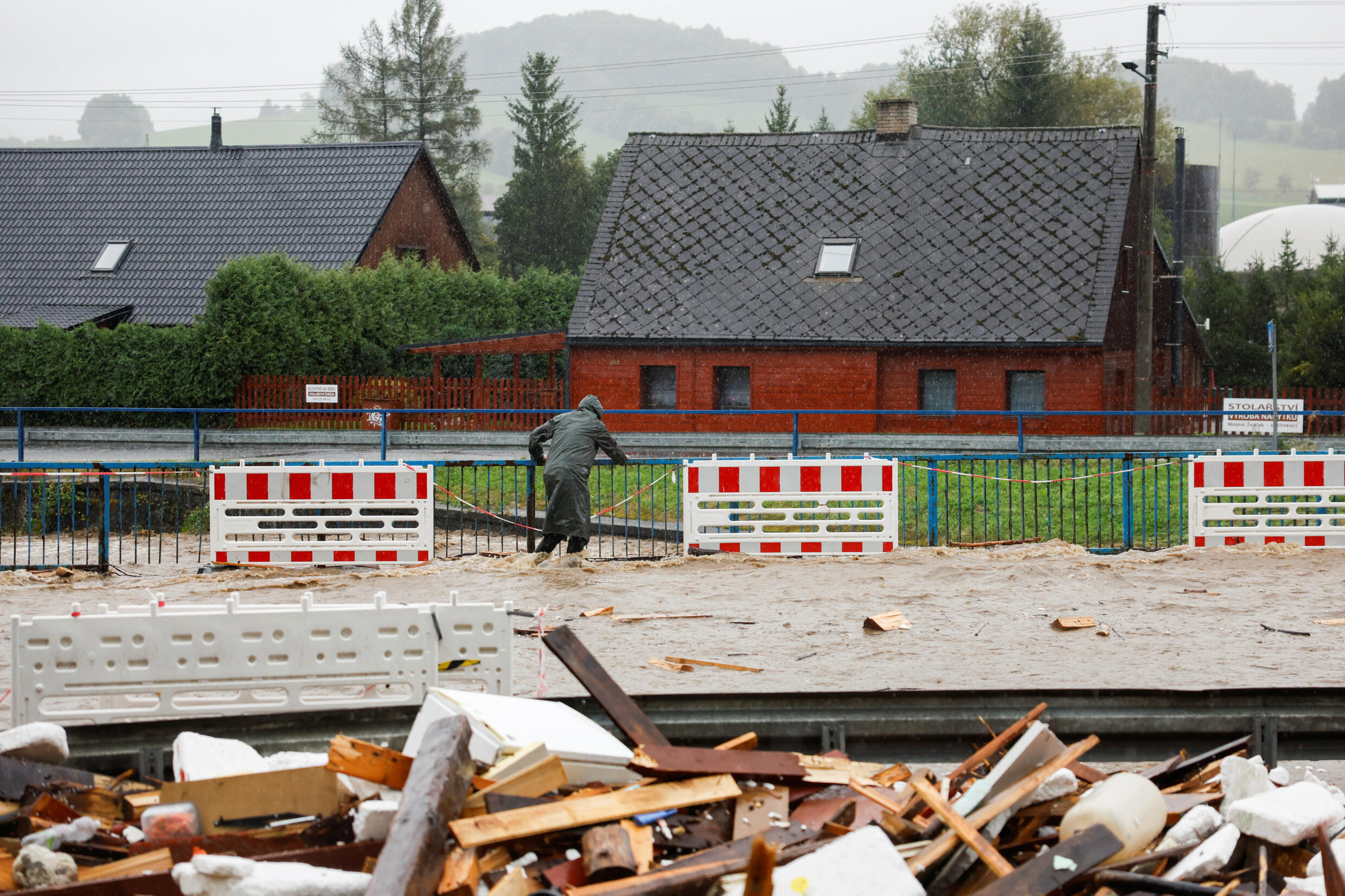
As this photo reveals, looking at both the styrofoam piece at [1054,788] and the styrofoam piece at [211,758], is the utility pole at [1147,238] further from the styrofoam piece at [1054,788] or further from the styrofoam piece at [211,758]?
the styrofoam piece at [211,758]

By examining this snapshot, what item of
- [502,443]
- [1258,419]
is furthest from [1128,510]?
[502,443]

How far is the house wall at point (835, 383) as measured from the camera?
91.3 ft

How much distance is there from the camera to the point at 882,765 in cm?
572

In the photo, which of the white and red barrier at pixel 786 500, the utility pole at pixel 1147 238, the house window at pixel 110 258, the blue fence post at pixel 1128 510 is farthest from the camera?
the house window at pixel 110 258

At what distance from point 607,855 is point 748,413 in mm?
17168

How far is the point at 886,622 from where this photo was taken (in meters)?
10.3

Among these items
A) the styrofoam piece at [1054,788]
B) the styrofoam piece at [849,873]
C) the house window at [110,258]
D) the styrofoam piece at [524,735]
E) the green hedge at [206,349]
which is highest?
the house window at [110,258]

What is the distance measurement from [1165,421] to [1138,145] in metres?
9.26

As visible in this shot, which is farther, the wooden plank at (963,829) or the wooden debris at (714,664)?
the wooden debris at (714,664)

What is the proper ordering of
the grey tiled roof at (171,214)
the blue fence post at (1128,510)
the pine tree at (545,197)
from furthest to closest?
the pine tree at (545,197)
the grey tiled roof at (171,214)
the blue fence post at (1128,510)

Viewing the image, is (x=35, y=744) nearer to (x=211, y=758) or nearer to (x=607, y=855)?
(x=211, y=758)

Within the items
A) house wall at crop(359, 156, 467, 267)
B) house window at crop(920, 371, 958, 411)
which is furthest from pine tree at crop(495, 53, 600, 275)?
house window at crop(920, 371, 958, 411)

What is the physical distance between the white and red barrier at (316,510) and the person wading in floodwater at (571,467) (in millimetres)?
1189

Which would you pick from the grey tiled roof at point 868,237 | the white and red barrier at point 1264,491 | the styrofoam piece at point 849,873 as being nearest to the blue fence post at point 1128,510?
the white and red barrier at point 1264,491
